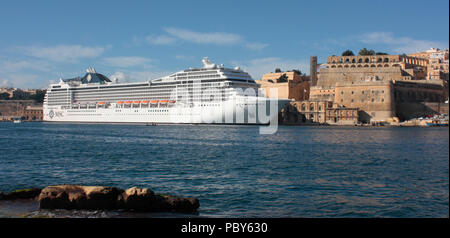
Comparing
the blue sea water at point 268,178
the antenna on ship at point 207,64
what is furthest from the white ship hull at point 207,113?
the blue sea water at point 268,178

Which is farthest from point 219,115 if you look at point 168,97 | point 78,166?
point 78,166

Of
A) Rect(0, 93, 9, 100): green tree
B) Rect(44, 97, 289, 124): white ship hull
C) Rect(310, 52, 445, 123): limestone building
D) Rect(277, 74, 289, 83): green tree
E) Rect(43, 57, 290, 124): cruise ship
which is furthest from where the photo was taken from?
Rect(0, 93, 9, 100): green tree

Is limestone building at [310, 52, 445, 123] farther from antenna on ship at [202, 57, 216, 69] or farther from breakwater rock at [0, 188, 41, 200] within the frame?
breakwater rock at [0, 188, 41, 200]

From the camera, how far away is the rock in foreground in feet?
28.9

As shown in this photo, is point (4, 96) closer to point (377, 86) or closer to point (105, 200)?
point (377, 86)

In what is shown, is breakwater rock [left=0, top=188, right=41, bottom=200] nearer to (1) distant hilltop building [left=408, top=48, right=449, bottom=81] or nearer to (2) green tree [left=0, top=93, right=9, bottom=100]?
(1) distant hilltop building [left=408, top=48, right=449, bottom=81]

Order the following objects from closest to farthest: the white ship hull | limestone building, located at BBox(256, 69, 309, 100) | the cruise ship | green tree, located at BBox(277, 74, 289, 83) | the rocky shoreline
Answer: the rocky shoreline < the white ship hull < the cruise ship < limestone building, located at BBox(256, 69, 309, 100) < green tree, located at BBox(277, 74, 289, 83)

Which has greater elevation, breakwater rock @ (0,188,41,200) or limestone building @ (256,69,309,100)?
limestone building @ (256,69,309,100)

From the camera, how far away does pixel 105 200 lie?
8.86 metres

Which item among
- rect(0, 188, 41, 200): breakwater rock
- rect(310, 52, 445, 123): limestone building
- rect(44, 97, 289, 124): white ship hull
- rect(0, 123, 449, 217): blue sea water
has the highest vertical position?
rect(310, 52, 445, 123): limestone building

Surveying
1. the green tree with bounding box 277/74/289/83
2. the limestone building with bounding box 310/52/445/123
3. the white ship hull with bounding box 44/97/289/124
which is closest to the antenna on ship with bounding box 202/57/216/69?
the white ship hull with bounding box 44/97/289/124

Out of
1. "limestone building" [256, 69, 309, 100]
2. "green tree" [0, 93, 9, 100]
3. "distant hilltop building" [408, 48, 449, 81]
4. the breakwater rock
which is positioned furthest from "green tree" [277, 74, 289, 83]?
"green tree" [0, 93, 9, 100]

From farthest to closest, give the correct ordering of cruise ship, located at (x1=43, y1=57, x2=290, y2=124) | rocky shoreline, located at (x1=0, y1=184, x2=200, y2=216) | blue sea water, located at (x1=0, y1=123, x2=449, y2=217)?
1. cruise ship, located at (x1=43, y1=57, x2=290, y2=124)
2. blue sea water, located at (x1=0, y1=123, x2=449, y2=217)
3. rocky shoreline, located at (x1=0, y1=184, x2=200, y2=216)

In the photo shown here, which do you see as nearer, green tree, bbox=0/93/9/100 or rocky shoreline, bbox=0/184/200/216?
rocky shoreline, bbox=0/184/200/216
